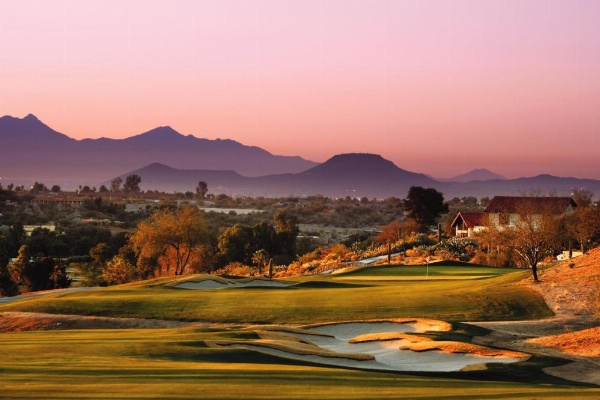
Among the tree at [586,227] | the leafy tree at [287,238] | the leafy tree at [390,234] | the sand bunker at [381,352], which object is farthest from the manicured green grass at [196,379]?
the leafy tree at [390,234]

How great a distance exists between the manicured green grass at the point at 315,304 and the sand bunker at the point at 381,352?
6202mm

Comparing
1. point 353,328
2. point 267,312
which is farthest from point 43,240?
point 353,328

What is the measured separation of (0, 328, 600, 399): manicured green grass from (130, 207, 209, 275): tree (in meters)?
51.6

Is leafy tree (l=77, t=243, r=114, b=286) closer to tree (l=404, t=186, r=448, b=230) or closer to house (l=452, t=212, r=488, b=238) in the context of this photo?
tree (l=404, t=186, r=448, b=230)

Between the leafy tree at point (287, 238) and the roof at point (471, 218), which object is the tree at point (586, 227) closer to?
the roof at point (471, 218)

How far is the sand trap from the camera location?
4962 centimetres

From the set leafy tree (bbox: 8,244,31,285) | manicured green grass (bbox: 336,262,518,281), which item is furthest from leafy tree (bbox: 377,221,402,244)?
leafy tree (bbox: 8,244,31,285)

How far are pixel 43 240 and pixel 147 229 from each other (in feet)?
96.5

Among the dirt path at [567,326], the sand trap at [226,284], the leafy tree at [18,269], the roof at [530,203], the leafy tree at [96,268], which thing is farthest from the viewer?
the roof at [530,203]

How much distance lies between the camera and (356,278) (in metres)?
55.3

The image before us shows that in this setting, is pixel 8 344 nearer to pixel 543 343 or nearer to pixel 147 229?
pixel 543 343

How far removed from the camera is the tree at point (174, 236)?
74000 millimetres

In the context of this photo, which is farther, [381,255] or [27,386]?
[381,255]

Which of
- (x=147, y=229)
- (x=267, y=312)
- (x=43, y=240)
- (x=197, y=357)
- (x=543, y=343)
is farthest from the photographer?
(x=43, y=240)
